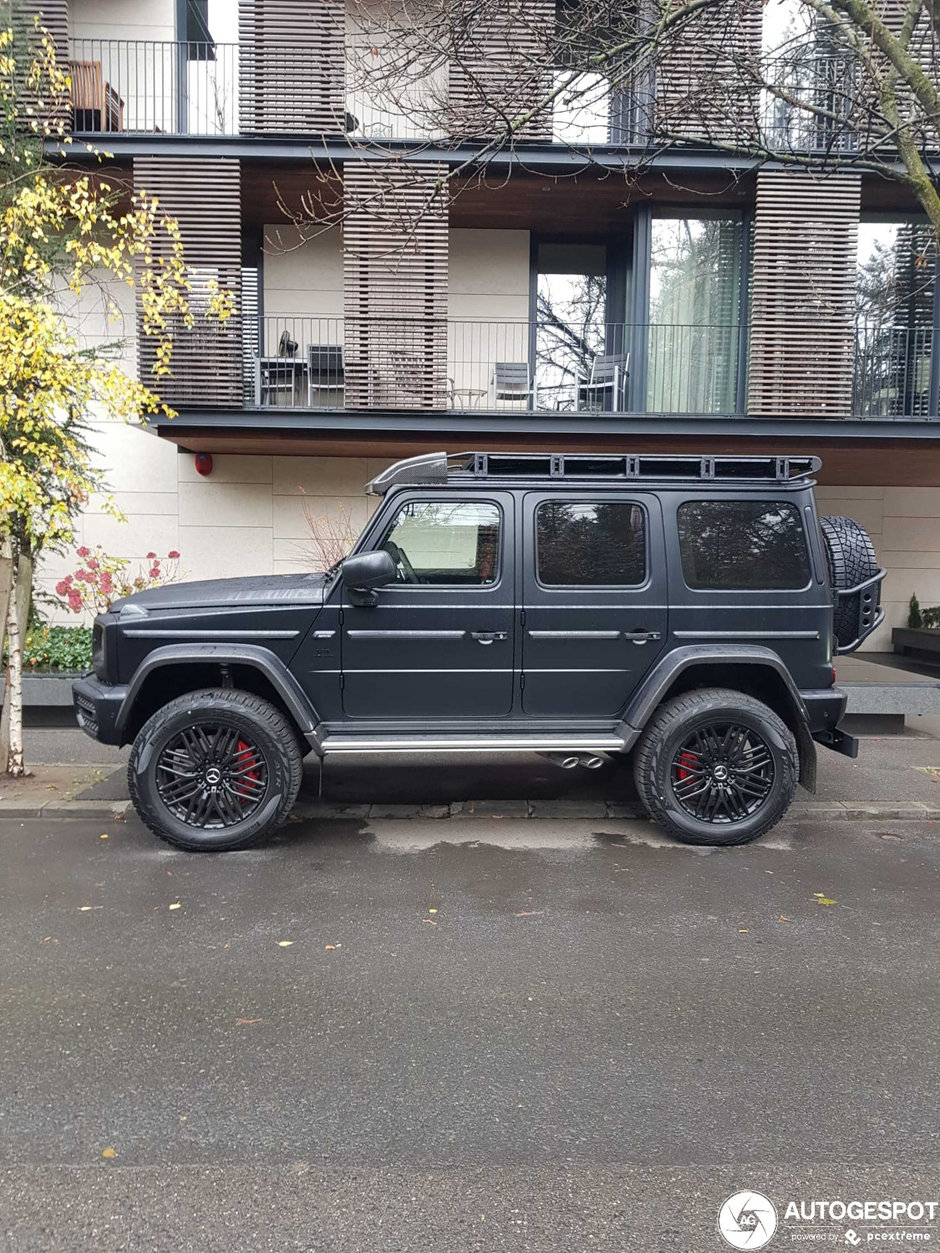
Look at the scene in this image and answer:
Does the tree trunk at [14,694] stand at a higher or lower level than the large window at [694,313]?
lower

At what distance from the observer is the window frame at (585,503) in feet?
16.8

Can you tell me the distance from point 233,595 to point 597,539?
2.33 m

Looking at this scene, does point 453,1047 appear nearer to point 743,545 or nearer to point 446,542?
point 446,542

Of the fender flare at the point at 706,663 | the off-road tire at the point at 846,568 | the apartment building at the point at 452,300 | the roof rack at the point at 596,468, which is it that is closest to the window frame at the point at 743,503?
the roof rack at the point at 596,468

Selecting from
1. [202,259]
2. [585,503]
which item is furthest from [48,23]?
[585,503]

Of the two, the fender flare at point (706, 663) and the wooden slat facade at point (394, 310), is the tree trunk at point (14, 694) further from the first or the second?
the wooden slat facade at point (394, 310)

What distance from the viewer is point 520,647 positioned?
5.07 meters

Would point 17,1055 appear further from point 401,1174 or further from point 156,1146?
point 401,1174

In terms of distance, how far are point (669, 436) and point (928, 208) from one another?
4.73 m

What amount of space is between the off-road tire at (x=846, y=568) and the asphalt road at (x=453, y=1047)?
4.97 ft

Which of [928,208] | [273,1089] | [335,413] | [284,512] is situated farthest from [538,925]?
[284,512]

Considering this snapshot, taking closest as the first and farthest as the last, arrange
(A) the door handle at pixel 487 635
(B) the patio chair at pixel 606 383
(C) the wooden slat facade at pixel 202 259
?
(A) the door handle at pixel 487 635
(C) the wooden slat facade at pixel 202 259
(B) the patio chair at pixel 606 383

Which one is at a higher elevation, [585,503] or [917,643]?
[585,503]

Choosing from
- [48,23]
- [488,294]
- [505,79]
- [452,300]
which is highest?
[48,23]
